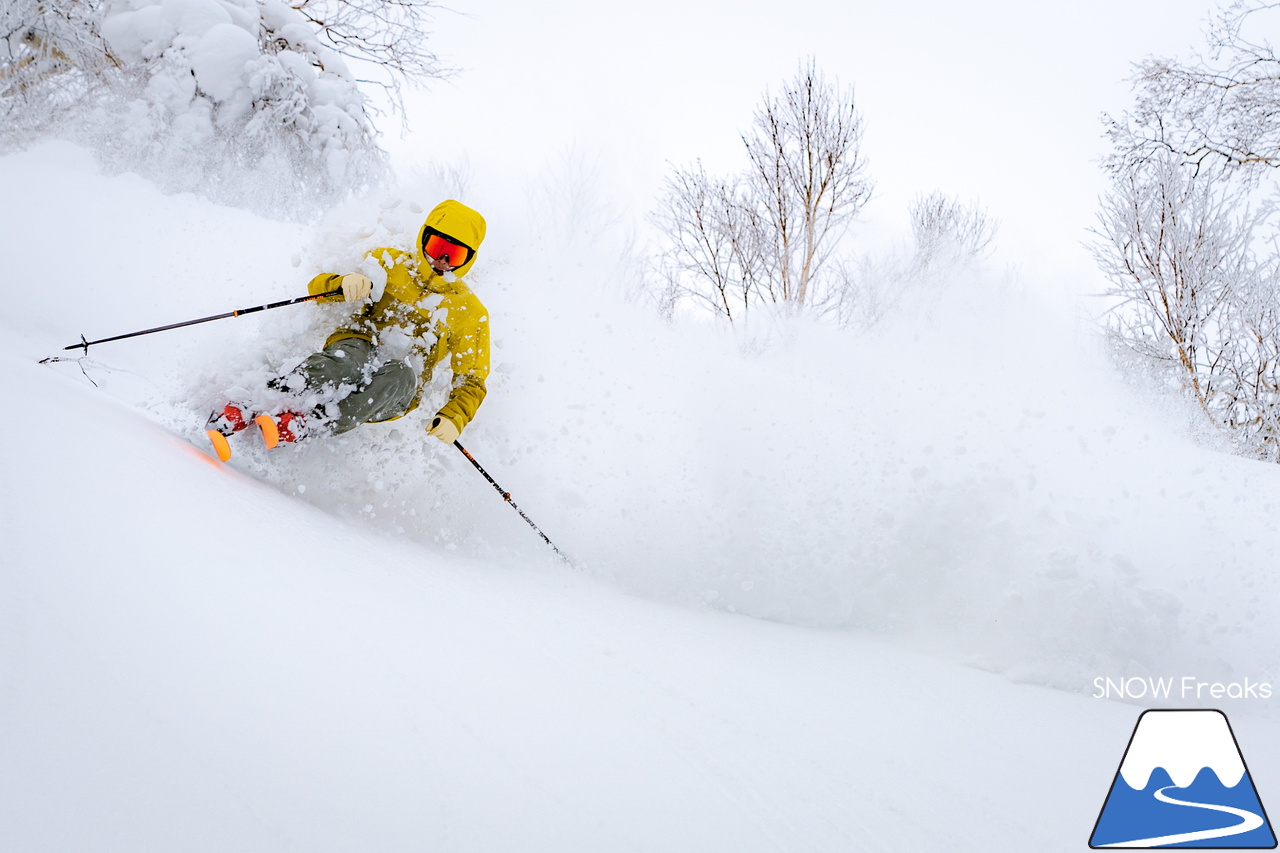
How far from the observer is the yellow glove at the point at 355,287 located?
9.99ft

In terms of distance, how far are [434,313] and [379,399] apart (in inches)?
23.1

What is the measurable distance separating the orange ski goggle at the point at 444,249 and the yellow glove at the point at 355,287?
356 mm

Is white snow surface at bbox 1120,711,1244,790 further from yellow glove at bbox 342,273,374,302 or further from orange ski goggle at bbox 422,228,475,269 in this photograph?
yellow glove at bbox 342,273,374,302

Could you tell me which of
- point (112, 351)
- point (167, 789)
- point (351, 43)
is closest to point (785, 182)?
point (351, 43)

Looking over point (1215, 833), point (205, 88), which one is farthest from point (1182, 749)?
point (205, 88)

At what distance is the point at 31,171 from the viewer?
23.2 feet

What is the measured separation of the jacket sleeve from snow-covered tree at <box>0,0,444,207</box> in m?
5.39

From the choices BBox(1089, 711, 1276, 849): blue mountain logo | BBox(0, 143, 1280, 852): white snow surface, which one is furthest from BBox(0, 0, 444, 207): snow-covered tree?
BBox(1089, 711, 1276, 849): blue mountain logo

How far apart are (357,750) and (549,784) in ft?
1.34

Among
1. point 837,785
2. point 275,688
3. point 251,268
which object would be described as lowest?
point 837,785

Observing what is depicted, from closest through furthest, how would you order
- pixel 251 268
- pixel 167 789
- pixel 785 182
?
pixel 167 789, pixel 251 268, pixel 785 182

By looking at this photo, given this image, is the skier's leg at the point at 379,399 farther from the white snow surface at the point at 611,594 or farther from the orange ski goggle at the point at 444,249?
the orange ski goggle at the point at 444,249

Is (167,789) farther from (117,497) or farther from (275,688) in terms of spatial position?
(117,497)

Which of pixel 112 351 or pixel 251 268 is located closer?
pixel 112 351
